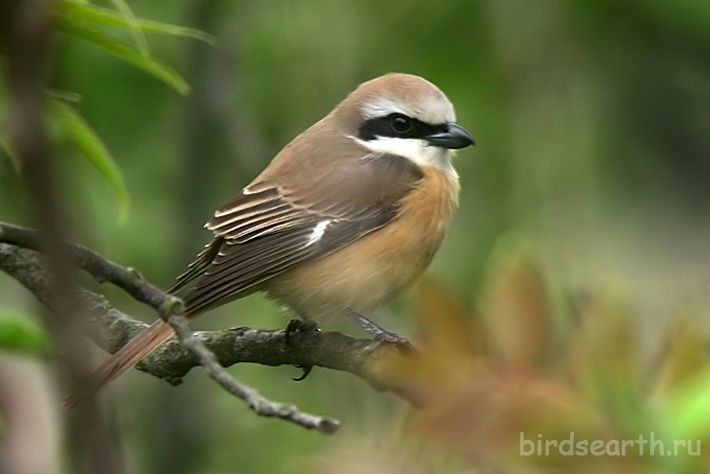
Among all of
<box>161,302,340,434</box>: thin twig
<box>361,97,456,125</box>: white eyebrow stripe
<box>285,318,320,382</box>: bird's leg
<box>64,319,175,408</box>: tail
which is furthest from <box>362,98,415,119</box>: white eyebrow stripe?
<box>161,302,340,434</box>: thin twig

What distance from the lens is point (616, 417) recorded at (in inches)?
47.1

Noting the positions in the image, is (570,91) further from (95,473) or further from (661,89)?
(95,473)

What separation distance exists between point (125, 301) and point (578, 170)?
1965 millimetres

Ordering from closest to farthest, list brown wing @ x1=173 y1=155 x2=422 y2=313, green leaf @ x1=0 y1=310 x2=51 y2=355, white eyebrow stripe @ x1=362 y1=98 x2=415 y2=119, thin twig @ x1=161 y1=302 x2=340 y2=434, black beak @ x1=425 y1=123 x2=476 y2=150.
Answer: thin twig @ x1=161 y1=302 x2=340 y2=434 < green leaf @ x1=0 y1=310 x2=51 y2=355 < brown wing @ x1=173 y1=155 x2=422 y2=313 < black beak @ x1=425 y1=123 x2=476 y2=150 < white eyebrow stripe @ x1=362 y1=98 x2=415 y2=119

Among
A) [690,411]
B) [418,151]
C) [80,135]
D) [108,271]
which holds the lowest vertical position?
[418,151]

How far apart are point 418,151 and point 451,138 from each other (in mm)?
168

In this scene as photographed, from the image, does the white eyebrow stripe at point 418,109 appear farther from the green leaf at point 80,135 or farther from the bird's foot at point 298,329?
the green leaf at point 80,135

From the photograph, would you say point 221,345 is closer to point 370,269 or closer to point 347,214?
point 370,269

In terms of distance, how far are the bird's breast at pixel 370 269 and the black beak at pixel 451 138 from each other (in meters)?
0.21

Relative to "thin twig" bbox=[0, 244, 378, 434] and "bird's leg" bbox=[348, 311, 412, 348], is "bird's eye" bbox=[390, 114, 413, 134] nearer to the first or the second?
"bird's leg" bbox=[348, 311, 412, 348]

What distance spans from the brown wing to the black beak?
0.12 meters

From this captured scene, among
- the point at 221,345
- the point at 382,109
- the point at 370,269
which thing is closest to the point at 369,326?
the point at 370,269

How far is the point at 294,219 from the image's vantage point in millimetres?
3898

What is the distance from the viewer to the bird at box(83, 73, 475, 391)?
3.69 metres
